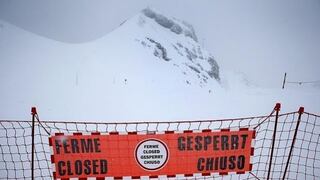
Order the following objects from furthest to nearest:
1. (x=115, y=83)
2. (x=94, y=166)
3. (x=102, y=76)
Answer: (x=102, y=76), (x=115, y=83), (x=94, y=166)

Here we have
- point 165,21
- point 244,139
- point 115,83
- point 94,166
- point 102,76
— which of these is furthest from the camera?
point 165,21

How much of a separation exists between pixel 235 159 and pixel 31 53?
23.6 metres

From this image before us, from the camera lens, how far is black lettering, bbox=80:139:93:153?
4.79 metres

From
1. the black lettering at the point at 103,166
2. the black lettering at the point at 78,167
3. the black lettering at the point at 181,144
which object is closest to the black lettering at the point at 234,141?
the black lettering at the point at 181,144

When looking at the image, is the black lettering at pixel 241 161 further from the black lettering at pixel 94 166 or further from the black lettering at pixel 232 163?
the black lettering at pixel 94 166

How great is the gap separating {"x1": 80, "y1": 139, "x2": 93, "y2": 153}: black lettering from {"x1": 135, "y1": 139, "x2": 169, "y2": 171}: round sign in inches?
31.9

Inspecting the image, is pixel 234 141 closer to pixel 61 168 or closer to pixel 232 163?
pixel 232 163

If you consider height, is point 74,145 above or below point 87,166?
above

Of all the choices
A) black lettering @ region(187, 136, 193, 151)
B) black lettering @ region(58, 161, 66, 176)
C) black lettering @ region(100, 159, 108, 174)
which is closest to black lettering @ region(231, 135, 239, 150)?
black lettering @ region(187, 136, 193, 151)

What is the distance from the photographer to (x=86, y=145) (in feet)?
15.8

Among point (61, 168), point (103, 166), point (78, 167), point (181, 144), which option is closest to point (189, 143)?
point (181, 144)

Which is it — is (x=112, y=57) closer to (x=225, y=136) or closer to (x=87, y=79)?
(x=87, y=79)

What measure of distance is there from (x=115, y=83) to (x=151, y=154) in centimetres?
1477

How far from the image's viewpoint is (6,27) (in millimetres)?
32094
